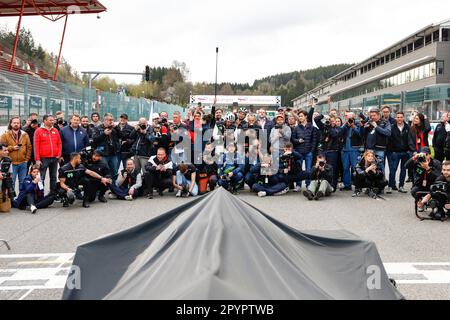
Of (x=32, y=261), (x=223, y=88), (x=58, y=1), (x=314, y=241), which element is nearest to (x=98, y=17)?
(x=58, y=1)

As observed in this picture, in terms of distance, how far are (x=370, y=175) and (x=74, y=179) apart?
22.4 ft

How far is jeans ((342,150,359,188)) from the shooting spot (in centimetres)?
1243

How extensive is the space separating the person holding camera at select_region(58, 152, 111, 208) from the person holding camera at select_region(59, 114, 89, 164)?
2.28ft

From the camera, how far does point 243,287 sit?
2359 mm

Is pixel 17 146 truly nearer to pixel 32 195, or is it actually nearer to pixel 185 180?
pixel 32 195

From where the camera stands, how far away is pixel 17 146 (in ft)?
34.4

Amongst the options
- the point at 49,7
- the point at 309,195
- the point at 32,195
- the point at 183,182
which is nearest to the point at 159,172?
the point at 183,182

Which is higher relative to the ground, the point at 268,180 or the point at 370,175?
the point at 370,175

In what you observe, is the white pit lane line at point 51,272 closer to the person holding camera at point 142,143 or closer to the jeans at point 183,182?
the jeans at point 183,182

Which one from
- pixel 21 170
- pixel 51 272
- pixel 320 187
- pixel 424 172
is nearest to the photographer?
pixel 51 272

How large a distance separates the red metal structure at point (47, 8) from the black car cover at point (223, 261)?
28.9 m
